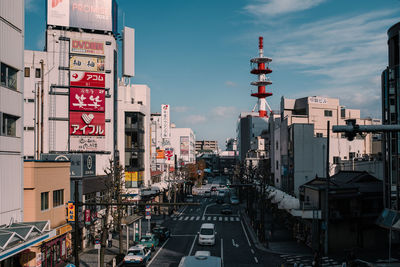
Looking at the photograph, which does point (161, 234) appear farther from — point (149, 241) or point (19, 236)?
point (19, 236)

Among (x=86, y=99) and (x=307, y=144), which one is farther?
(x=307, y=144)

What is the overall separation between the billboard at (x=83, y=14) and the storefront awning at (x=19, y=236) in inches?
1468

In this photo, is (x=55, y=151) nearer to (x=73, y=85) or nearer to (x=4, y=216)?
(x=73, y=85)

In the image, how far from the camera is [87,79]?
54.7 metres

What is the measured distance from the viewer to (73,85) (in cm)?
5400

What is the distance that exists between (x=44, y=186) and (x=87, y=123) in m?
25.7

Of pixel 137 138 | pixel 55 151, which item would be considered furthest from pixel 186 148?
pixel 55 151

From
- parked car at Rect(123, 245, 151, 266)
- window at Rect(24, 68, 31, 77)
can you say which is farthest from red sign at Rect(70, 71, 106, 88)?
parked car at Rect(123, 245, 151, 266)

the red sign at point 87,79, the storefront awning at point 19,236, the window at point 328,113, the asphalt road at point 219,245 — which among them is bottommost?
the asphalt road at point 219,245

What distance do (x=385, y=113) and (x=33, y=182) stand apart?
96.5ft

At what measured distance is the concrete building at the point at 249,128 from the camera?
471 ft

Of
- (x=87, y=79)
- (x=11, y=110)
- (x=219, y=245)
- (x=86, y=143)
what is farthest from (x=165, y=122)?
(x=11, y=110)

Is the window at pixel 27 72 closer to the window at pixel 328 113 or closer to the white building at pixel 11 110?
the white building at pixel 11 110

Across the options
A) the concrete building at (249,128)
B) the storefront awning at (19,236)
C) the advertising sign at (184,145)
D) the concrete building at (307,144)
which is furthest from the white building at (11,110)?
the advertising sign at (184,145)
